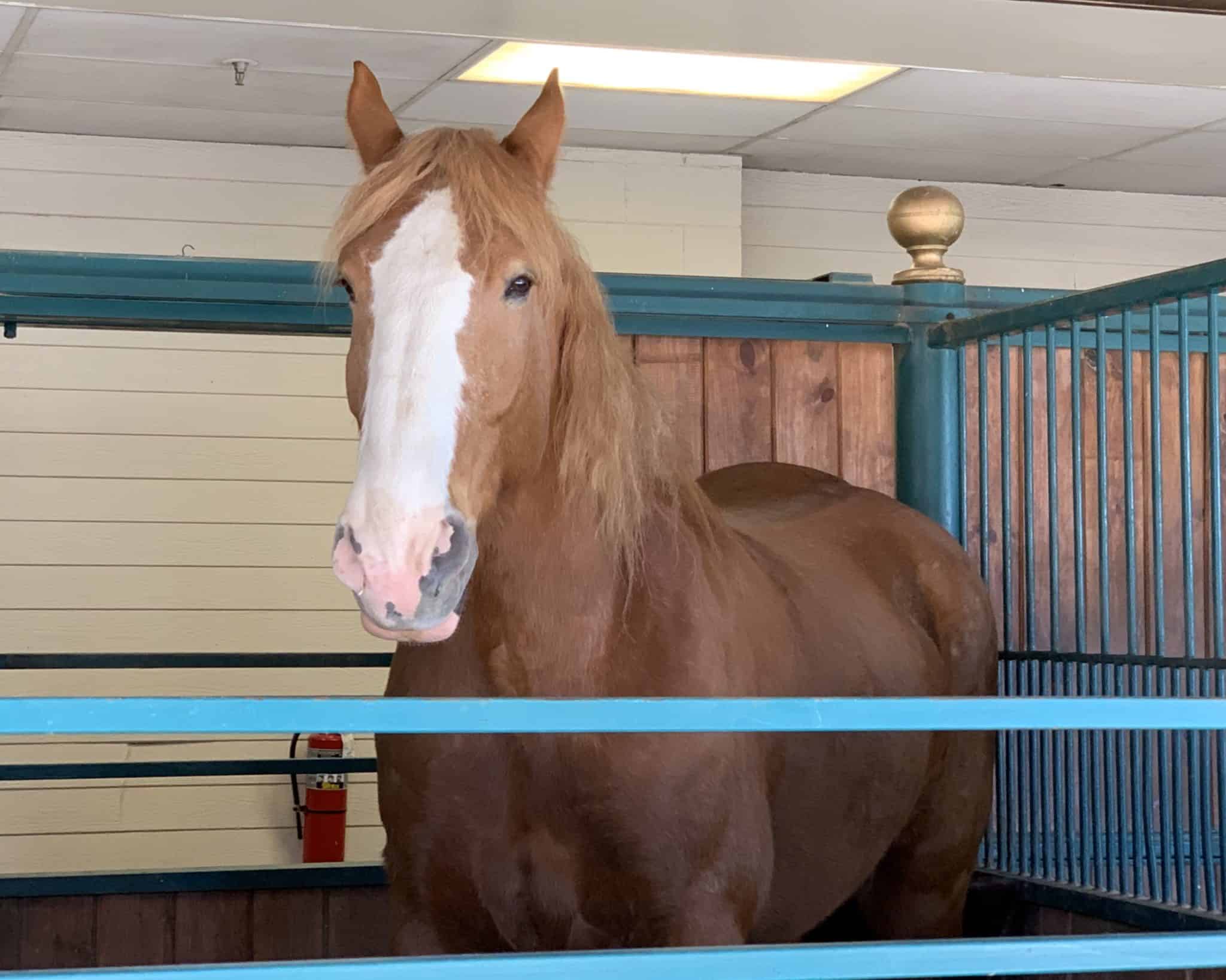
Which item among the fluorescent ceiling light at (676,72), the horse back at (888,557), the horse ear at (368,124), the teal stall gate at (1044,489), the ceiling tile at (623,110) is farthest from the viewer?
the ceiling tile at (623,110)

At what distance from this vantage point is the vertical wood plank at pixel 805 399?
272 cm

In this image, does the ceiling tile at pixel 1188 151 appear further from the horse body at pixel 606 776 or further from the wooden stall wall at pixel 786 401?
the horse body at pixel 606 776

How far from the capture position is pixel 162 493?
493 cm

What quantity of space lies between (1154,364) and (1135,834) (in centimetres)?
71

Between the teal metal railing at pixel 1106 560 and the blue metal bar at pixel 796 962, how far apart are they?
1024mm

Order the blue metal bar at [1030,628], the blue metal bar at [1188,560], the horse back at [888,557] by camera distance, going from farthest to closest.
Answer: the blue metal bar at [1030,628], the horse back at [888,557], the blue metal bar at [1188,560]

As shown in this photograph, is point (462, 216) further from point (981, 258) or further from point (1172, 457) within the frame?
point (981, 258)

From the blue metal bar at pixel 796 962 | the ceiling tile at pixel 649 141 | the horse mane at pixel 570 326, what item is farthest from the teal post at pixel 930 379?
the ceiling tile at pixel 649 141

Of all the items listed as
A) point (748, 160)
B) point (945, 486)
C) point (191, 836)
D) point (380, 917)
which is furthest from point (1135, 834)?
point (748, 160)

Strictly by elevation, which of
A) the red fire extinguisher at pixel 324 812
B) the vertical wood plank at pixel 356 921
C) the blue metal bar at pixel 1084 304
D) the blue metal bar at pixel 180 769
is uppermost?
the blue metal bar at pixel 1084 304

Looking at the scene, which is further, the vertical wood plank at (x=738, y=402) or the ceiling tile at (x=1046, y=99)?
the ceiling tile at (x=1046, y=99)

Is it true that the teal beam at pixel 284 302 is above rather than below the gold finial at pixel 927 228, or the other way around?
below

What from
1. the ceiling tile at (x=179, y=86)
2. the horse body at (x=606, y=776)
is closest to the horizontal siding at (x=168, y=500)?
the ceiling tile at (x=179, y=86)

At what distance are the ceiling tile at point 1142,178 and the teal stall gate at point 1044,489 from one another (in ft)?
10.8
